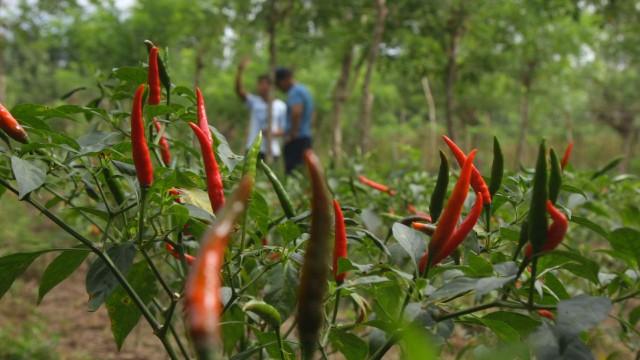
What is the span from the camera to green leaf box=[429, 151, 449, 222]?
2.66 ft

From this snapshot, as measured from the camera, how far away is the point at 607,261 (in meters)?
2.61

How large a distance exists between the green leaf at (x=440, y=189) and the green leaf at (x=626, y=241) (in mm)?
195

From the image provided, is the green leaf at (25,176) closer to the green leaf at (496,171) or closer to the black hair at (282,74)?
the green leaf at (496,171)

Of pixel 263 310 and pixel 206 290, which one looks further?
pixel 263 310

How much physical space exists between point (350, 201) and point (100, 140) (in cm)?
95

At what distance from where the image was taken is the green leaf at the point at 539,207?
60 centimetres

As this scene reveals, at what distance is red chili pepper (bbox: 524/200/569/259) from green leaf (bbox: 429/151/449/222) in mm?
154

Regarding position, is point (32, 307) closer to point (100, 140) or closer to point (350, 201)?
point (350, 201)

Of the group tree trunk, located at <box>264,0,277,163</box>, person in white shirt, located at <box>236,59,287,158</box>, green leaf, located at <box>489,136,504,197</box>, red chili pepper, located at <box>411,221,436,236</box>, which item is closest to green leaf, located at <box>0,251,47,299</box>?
red chili pepper, located at <box>411,221,436,236</box>

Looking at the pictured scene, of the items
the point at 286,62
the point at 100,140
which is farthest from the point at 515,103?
the point at 100,140

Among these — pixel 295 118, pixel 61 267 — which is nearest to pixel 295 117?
pixel 295 118

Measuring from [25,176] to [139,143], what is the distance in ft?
0.46

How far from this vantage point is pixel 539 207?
0.63 m

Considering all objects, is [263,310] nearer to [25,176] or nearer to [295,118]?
[25,176]
